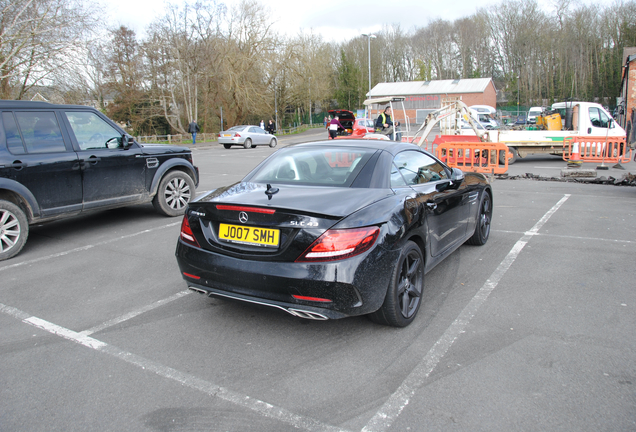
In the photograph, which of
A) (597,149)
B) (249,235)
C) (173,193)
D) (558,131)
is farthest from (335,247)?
(558,131)

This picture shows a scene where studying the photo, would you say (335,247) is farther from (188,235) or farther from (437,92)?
(437,92)

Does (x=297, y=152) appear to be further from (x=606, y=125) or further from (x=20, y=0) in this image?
(x=20, y=0)

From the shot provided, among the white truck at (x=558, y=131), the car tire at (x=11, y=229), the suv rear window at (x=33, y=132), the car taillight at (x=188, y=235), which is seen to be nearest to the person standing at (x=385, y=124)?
the white truck at (x=558, y=131)

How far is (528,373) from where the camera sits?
9.71 feet

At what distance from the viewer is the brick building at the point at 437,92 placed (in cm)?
7100

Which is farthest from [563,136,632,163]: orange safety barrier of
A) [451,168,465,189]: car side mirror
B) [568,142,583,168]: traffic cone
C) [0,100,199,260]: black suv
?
[0,100,199,260]: black suv

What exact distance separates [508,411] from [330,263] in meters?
1.35

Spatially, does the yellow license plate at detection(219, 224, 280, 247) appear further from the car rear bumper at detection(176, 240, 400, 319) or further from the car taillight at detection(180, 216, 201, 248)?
the car taillight at detection(180, 216, 201, 248)

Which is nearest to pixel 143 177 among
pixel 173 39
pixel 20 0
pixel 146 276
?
pixel 146 276

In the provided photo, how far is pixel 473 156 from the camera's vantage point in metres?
13.0

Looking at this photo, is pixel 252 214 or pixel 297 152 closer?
pixel 252 214

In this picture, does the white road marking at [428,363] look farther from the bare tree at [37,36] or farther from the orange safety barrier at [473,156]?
the bare tree at [37,36]

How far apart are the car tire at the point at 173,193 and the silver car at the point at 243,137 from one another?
2102 cm

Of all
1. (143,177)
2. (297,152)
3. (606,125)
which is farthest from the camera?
(606,125)
